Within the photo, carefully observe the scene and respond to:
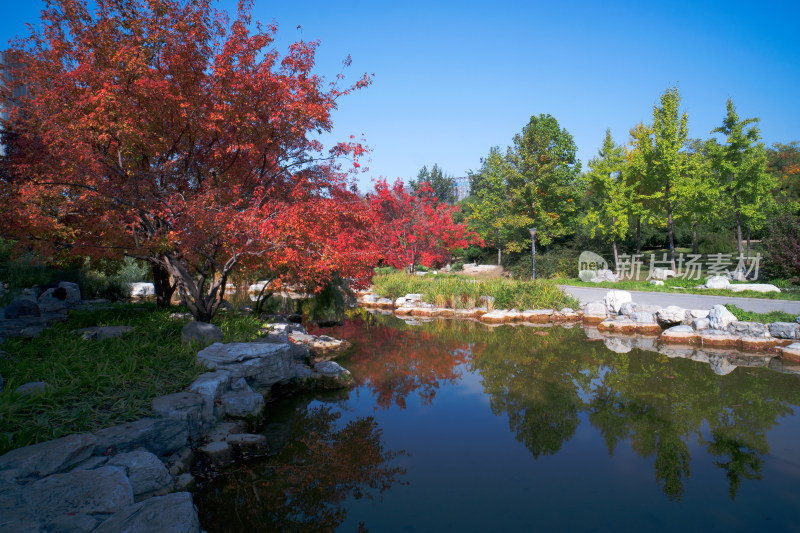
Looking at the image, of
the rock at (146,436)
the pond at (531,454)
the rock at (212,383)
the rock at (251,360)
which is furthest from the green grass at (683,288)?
the rock at (146,436)

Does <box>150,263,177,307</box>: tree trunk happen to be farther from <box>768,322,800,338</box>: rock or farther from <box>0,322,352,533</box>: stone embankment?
<box>768,322,800,338</box>: rock

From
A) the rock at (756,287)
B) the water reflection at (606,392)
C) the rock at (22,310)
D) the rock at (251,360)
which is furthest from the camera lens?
the rock at (756,287)

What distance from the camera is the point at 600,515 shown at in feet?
11.3

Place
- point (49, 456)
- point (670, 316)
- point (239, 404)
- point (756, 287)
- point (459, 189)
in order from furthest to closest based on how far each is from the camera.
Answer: point (459, 189) < point (756, 287) < point (670, 316) < point (239, 404) < point (49, 456)

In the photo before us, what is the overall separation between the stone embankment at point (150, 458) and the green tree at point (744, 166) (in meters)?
19.2

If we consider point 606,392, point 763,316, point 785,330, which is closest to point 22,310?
point 606,392

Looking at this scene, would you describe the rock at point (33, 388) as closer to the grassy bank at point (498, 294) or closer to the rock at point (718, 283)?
the grassy bank at point (498, 294)

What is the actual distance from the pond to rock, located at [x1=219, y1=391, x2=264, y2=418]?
0.33 m

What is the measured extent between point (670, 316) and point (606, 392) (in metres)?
5.11

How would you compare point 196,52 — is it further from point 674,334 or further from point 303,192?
point 674,334

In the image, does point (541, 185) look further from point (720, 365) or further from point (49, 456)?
point (49, 456)

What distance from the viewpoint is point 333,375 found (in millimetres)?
6785

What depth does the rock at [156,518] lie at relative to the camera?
2566 millimetres

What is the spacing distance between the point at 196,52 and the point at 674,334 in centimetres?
1038
